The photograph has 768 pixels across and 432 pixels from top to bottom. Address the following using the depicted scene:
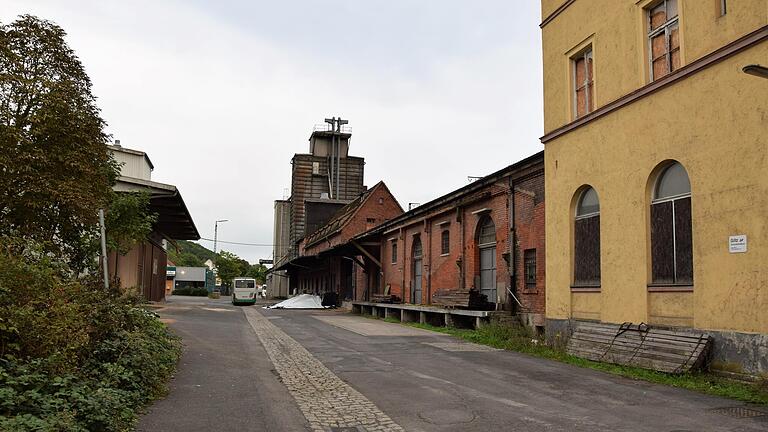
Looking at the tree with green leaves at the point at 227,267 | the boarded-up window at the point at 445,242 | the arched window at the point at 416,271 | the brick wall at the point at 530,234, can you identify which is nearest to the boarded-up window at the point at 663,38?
the brick wall at the point at 530,234

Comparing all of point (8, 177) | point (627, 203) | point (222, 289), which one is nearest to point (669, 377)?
point (627, 203)

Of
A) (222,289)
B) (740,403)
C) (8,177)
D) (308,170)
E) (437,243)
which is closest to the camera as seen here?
(740,403)

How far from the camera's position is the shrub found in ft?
17.1

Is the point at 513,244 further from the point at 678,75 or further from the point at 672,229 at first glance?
the point at 678,75

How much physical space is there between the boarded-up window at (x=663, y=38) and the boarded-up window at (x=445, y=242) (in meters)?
13.3

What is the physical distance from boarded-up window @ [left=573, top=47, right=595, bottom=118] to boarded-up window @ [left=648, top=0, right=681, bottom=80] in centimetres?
198

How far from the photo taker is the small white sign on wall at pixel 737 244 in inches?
364

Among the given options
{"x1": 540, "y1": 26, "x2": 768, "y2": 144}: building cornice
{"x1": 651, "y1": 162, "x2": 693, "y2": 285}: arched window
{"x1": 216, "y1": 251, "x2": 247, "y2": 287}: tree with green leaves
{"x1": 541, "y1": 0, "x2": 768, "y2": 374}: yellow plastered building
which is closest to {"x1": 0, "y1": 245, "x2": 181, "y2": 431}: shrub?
{"x1": 541, "y1": 0, "x2": 768, "y2": 374}: yellow plastered building

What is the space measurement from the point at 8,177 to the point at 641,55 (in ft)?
37.6

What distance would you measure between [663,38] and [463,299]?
10.6m

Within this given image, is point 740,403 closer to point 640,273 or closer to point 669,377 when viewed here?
point 669,377

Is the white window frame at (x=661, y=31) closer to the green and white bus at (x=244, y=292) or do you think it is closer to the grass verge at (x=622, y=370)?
the grass verge at (x=622, y=370)

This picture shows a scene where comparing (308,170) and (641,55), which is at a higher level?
(308,170)

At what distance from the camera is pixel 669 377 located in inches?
382
